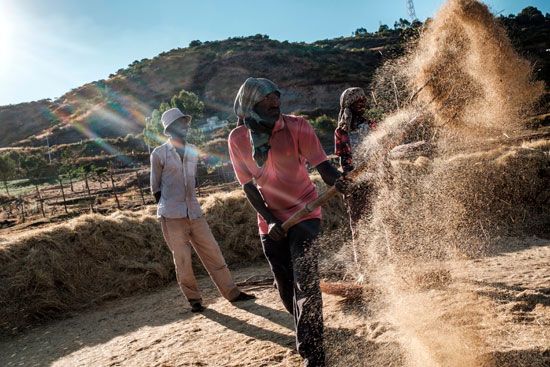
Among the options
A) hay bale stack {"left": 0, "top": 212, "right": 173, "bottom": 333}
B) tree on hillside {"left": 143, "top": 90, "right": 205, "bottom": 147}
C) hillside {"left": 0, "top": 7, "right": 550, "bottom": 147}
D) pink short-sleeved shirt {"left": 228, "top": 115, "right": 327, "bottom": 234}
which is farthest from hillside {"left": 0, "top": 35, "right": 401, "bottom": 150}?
pink short-sleeved shirt {"left": 228, "top": 115, "right": 327, "bottom": 234}

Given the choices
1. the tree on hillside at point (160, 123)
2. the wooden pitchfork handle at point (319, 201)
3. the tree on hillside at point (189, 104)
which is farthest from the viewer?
the tree on hillside at point (189, 104)

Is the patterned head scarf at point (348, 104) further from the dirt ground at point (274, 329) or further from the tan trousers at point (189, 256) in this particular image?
the tan trousers at point (189, 256)

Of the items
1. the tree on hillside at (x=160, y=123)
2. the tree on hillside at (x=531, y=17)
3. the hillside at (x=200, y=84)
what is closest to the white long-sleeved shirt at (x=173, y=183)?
the tree on hillside at (x=160, y=123)

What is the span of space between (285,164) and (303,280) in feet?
2.15

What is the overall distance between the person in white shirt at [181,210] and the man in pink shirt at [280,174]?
1450mm

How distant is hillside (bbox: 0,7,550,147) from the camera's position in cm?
5797

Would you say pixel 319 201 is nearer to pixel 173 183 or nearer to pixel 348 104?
pixel 348 104

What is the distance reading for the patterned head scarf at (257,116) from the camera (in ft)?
Answer: 8.10

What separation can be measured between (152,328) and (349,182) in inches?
91.9

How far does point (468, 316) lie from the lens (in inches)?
100

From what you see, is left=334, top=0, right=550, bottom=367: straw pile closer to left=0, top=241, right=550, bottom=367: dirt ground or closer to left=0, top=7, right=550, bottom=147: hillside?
left=0, top=241, right=550, bottom=367: dirt ground

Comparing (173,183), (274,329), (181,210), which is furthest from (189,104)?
(274,329)

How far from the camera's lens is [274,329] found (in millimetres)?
3162

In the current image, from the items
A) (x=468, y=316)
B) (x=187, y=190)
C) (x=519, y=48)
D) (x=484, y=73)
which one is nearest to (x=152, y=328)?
(x=187, y=190)
